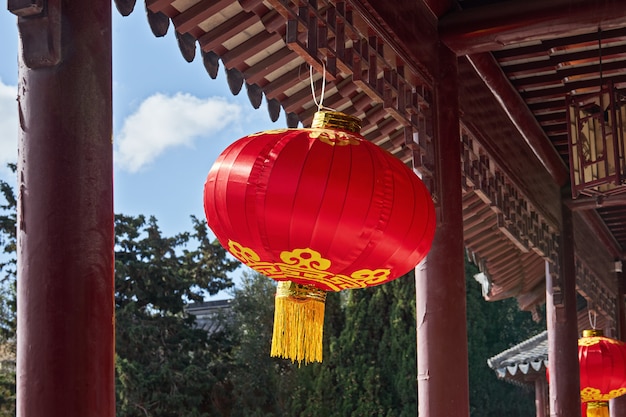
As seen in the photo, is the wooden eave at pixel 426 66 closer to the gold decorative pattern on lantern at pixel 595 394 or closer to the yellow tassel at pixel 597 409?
the gold decorative pattern on lantern at pixel 595 394

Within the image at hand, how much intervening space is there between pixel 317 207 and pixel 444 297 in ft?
5.81

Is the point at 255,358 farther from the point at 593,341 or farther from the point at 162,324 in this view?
the point at 593,341

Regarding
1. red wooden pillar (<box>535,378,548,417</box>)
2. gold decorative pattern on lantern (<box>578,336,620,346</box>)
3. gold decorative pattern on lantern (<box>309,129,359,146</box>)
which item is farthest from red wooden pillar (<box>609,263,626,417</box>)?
gold decorative pattern on lantern (<box>309,129,359,146</box>)

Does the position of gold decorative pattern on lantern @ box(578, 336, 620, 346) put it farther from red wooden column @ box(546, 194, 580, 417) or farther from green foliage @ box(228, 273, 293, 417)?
green foliage @ box(228, 273, 293, 417)

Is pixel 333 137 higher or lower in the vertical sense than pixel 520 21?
lower

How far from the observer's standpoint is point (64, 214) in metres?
2.12

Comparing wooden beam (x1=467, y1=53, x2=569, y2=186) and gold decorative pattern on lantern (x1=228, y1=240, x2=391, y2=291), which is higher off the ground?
wooden beam (x1=467, y1=53, x2=569, y2=186)

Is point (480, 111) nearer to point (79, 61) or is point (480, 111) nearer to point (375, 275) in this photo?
point (375, 275)

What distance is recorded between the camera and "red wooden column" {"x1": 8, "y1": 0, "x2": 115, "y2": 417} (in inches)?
81.7

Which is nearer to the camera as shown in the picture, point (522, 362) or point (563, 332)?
point (563, 332)

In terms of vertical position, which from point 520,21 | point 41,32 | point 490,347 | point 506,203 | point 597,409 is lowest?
point 597,409

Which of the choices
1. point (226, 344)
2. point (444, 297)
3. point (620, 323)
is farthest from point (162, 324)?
point (444, 297)

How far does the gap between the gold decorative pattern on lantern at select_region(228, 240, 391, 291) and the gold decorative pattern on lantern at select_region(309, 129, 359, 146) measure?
311mm

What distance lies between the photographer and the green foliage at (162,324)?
15711 mm
